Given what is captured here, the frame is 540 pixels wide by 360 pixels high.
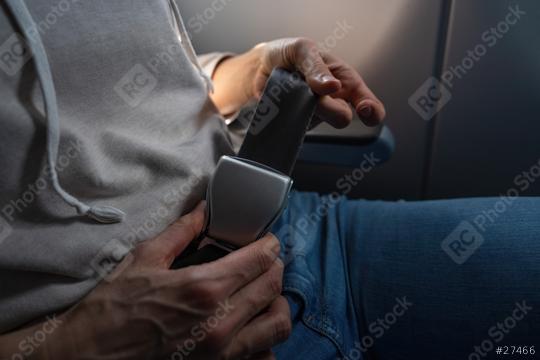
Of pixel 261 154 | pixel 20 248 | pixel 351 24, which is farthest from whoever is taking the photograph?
pixel 351 24

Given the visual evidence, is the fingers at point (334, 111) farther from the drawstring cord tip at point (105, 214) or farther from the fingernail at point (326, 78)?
the drawstring cord tip at point (105, 214)

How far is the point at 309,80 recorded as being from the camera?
52cm

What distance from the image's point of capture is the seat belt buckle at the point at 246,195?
42 centimetres

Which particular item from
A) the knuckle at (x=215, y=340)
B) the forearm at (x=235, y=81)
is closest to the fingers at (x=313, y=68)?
the forearm at (x=235, y=81)

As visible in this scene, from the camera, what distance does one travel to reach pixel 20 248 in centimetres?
40

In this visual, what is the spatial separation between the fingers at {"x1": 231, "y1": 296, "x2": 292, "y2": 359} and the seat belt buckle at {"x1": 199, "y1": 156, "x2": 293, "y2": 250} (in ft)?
0.31

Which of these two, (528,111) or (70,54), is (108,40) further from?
(528,111)

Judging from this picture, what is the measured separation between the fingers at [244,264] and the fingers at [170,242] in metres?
0.05

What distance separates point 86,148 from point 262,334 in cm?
27

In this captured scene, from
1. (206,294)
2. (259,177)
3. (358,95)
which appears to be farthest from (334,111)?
(206,294)

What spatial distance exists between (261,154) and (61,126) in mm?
222

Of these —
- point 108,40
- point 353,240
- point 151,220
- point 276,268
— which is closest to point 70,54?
point 108,40

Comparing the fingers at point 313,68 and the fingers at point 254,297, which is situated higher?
the fingers at point 313,68

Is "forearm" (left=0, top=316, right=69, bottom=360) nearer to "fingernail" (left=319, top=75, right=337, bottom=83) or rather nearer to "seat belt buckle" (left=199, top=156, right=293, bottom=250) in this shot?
"seat belt buckle" (left=199, top=156, right=293, bottom=250)
